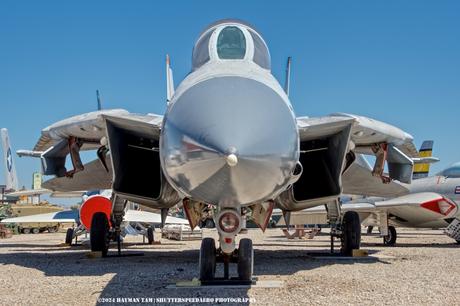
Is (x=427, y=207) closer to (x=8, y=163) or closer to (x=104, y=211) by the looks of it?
(x=104, y=211)

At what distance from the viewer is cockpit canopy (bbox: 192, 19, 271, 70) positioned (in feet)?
22.5

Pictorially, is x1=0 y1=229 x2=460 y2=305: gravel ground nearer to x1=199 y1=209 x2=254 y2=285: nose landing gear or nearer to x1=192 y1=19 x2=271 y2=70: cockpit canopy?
x1=199 y1=209 x2=254 y2=285: nose landing gear

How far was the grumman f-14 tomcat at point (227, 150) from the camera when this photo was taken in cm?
434

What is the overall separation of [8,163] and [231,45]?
36.1m

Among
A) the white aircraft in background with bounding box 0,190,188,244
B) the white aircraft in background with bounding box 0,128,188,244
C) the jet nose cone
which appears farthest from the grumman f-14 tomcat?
the white aircraft in background with bounding box 0,128,188,244

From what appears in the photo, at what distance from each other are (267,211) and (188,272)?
6.33 feet

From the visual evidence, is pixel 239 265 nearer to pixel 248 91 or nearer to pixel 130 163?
pixel 248 91

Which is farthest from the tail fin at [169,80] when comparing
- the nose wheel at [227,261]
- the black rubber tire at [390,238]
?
the black rubber tire at [390,238]

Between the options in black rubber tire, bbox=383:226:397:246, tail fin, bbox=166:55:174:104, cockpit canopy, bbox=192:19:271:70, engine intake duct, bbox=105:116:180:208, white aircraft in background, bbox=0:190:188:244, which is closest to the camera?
cockpit canopy, bbox=192:19:271:70

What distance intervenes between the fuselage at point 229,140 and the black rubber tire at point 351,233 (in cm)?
553

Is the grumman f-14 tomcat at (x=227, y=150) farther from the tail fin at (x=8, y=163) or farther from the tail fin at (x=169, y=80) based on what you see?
the tail fin at (x=8, y=163)

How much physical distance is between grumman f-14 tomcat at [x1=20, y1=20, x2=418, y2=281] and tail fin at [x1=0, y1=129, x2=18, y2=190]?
29501 millimetres

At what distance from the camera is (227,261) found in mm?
5992

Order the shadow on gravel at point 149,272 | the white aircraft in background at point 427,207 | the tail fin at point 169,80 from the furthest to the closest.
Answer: the white aircraft in background at point 427,207
the tail fin at point 169,80
the shadow on gravel at point 149,272
